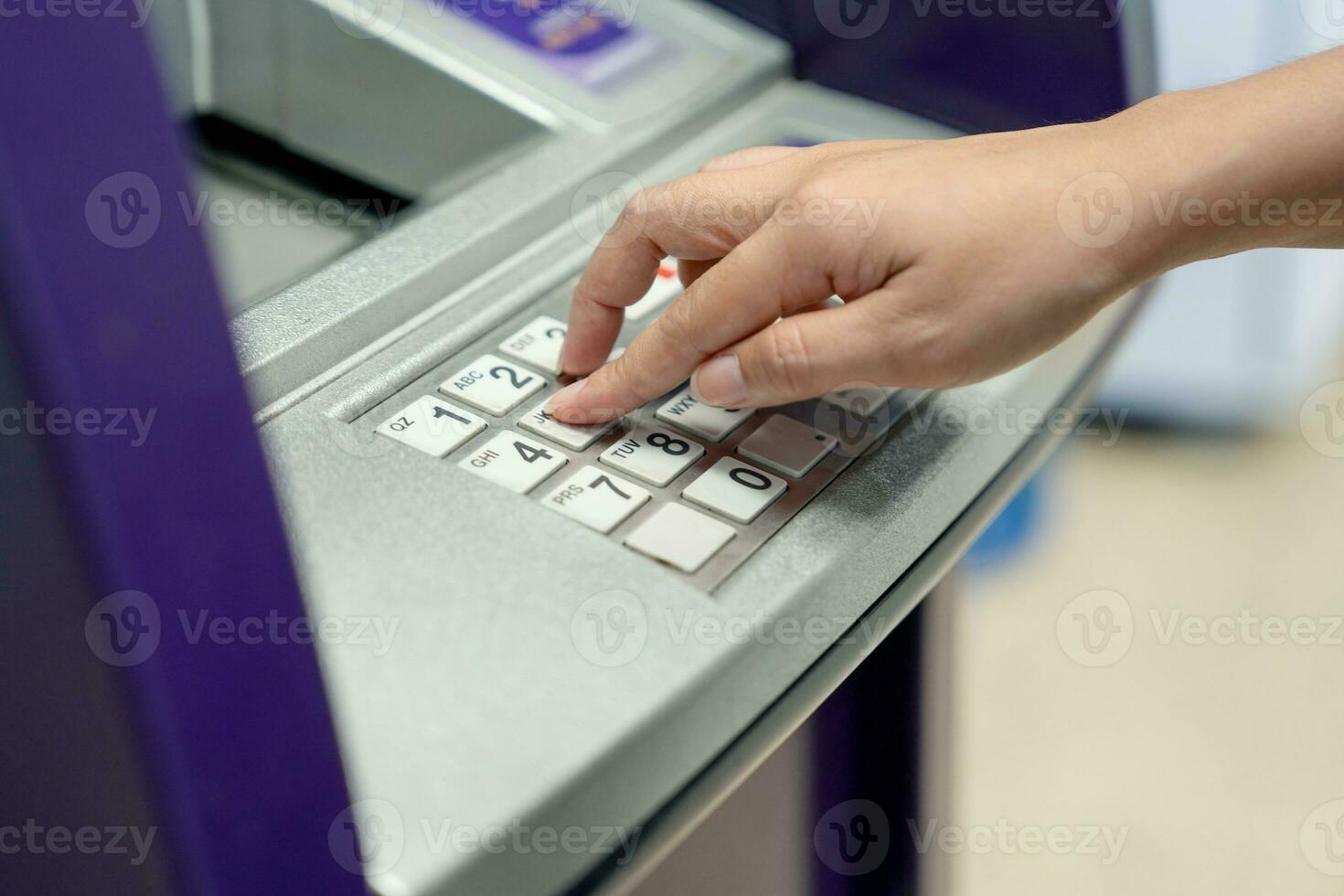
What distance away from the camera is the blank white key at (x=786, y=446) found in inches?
25.0

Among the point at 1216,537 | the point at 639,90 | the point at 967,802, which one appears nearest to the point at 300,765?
the point at 639,90

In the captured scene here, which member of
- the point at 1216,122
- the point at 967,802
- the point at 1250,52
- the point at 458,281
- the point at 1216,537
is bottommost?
the point at 967,802

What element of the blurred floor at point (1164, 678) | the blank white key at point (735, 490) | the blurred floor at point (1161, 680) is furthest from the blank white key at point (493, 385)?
the blurred floor at point (1164, 678)

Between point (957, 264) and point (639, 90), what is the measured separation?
31 cm

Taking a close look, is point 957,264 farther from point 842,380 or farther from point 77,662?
point 77,662

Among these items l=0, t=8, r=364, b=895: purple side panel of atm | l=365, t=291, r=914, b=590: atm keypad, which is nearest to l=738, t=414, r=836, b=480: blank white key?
l=365, t=291, r=914, b=590: atm keypad

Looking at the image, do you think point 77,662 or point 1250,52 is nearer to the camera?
point 77,662

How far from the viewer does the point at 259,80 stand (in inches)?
35.6

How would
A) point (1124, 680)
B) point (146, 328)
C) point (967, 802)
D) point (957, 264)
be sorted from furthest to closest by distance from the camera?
point (1124, 680) < point (967, 802) < point (957, 264) < point (146, 328)

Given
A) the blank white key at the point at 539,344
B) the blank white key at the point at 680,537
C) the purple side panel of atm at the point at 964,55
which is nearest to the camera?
the blank white key at the point at 680,537

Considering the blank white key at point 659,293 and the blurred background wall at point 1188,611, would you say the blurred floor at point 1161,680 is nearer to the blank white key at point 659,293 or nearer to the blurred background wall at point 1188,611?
the blurred background wall at point 1188,611

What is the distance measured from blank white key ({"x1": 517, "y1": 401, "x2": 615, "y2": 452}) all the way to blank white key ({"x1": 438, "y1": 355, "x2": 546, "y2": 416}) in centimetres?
2

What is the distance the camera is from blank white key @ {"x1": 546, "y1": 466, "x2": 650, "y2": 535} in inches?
22.9

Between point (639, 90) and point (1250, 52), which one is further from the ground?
point (639, 90)
